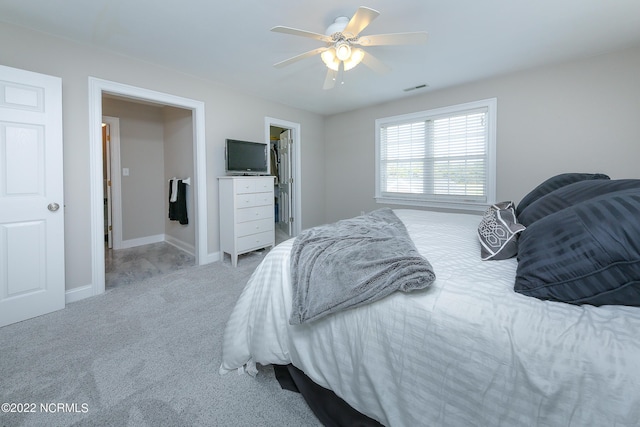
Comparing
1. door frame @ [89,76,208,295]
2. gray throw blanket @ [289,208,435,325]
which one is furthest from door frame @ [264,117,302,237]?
gray throw blanket @ [289,208,435,325]

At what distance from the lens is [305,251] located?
1.35 meters

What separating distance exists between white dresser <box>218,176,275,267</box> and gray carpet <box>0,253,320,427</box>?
1.14m

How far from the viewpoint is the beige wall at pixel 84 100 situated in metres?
2.26

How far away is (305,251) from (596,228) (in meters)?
1.08

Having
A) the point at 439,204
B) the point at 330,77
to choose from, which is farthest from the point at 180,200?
the point at 439,204

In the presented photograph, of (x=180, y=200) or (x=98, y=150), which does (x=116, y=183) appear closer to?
(x=180, y=200)

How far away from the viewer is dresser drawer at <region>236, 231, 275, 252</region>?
3436 millimetres

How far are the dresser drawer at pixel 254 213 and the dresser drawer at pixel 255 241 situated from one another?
23 cm

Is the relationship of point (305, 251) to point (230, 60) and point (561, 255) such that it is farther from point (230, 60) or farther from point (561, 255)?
point (230, 60)

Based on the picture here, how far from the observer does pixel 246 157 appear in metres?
3.67

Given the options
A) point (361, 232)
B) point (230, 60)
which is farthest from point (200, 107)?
point (361, 232)

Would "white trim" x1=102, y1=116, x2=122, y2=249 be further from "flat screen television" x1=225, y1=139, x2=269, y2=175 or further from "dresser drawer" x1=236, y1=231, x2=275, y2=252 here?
"dresser drawer" x1=236, y1=231, x2=275, y2=252

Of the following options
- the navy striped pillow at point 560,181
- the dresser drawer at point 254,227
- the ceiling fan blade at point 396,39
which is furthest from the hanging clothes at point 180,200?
the navy striped pillow at point 560,181

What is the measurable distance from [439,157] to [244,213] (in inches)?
114
